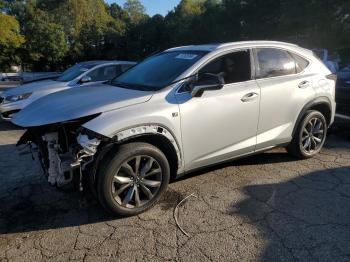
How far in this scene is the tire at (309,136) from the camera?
5160mm

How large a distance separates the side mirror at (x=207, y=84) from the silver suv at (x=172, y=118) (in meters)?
0.01

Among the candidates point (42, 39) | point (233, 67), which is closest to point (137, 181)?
point (233, 67)

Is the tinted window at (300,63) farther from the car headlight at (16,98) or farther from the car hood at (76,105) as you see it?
the car headlight at (16,98)

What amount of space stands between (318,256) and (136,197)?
70.8 inches

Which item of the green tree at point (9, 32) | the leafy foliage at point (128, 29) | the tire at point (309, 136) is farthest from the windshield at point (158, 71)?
the leafy foliage at point (128, 29)

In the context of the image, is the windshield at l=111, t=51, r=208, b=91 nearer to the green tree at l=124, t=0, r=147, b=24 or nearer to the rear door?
the rear door

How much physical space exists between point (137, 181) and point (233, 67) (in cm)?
187

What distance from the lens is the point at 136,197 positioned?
150 inches

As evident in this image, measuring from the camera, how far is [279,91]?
4.73m

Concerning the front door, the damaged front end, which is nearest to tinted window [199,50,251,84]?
the front door

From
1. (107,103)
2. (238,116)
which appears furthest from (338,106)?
(107,103)

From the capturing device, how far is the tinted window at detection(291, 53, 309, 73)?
5086 millimetres

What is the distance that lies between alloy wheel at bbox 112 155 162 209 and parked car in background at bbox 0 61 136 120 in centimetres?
426

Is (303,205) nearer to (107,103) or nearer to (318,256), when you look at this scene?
(318,256)
